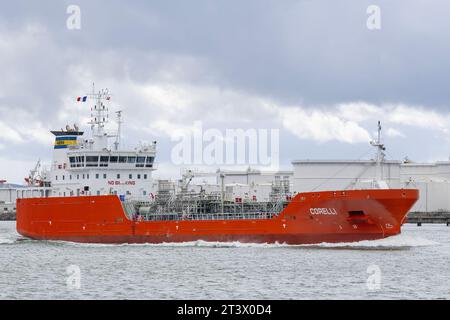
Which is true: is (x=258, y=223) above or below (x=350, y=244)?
above

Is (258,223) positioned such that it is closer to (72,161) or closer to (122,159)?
(122,159)

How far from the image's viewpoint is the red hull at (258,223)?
124 ft

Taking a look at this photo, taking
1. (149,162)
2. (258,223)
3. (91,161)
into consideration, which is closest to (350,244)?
(258,223)

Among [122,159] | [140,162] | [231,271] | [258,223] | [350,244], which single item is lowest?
[231,271]

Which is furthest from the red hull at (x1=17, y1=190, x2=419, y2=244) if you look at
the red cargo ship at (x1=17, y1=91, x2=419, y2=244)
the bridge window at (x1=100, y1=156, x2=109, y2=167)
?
the bridge window at (x1=100, y1=156, x2=109, y2=167)

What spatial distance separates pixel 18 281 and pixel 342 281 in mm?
11015

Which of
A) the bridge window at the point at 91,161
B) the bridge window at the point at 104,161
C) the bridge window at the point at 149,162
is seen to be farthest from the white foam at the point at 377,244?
the bridge window at the point at 91,161

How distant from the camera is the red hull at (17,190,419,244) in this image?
37.9 metres

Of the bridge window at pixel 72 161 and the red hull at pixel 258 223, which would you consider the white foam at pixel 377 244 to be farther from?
the bridge window at pixel 72 161

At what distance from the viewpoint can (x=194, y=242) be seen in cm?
4200

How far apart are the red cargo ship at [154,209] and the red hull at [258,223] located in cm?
4

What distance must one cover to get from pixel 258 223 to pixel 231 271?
9511 millimetres

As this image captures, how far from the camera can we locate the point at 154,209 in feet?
147
